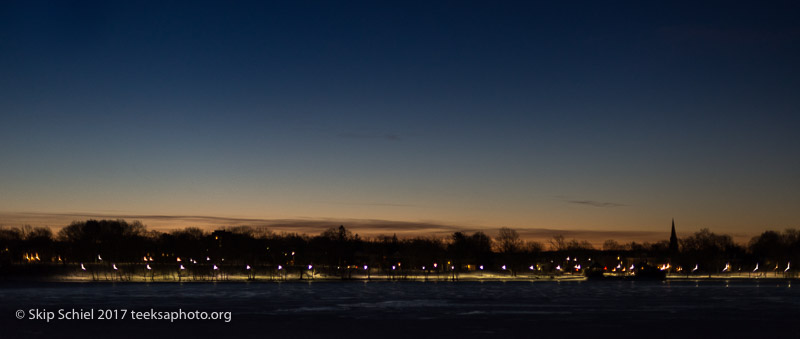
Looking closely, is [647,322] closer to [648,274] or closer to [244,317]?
[244,317]

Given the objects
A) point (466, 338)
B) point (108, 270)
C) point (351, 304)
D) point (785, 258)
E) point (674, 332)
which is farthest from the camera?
point (785, 258)

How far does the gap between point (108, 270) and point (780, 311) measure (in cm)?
12772

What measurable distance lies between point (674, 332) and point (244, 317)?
1997cm

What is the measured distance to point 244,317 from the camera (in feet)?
133

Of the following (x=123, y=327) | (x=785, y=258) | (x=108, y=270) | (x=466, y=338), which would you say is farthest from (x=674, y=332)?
(x=785, y=258)

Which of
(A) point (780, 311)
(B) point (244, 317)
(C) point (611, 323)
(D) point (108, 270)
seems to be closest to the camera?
(C) point (611, 323)

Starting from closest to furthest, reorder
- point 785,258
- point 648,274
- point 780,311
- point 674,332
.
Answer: point 674,332 → point 780,311 → point 648,274 → point 785,258

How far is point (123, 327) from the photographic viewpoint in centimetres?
3522

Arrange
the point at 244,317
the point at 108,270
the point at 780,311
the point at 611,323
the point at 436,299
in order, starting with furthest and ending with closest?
1. the point at 108,270
2. the point at 436,299
3. the point at 780,311
4. the point at 244,317
5. the point at 611,323

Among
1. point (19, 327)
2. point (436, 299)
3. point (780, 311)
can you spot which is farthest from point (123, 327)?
point (780, 311)

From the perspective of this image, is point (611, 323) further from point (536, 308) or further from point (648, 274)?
point (648, 274)

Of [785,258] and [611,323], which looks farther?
[785,258]

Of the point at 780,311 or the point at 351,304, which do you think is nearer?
the point at 780,311

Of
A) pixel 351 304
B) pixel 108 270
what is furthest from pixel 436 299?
pixel 108 270
